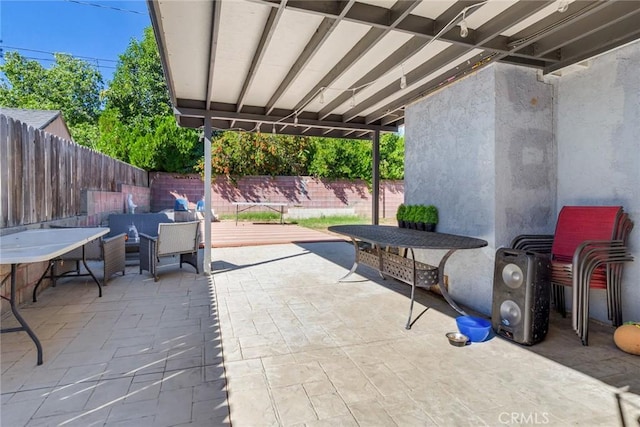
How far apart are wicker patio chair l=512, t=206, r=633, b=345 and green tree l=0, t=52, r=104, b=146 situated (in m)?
23.0

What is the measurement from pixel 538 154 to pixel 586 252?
4.34 feet

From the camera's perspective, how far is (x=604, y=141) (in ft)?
10.8

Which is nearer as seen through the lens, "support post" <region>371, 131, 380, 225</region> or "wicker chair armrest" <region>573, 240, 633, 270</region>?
"wicker chair armrest" <region>573, 240, 633, 270</region>

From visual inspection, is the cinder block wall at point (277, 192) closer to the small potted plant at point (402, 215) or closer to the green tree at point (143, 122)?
the green tree at point (143, 122)

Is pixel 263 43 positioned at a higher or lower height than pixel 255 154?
lower

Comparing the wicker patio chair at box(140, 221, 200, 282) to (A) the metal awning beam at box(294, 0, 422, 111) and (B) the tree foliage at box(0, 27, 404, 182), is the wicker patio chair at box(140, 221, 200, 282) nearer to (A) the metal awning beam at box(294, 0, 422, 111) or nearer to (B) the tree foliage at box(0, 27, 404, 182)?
(A) the metal awning beam at box(294, 0, 422, 111)

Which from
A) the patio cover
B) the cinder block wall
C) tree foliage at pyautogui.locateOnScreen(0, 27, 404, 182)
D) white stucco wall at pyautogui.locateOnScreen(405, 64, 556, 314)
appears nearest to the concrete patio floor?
white stucco wall at pyautogui.locateOnScreen(405, 64, 556, 314)

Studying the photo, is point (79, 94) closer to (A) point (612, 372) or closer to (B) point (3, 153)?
(B) point (3, 153)

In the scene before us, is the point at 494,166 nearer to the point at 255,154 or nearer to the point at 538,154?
the point at 538,154

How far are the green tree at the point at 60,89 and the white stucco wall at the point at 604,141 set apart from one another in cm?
2283

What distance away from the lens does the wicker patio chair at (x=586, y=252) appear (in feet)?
8.89

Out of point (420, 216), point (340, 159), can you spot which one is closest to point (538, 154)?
point (420, 216)

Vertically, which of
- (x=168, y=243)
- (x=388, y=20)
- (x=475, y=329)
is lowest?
(x=475, y=329)

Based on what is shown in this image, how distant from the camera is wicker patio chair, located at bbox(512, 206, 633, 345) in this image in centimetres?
271
